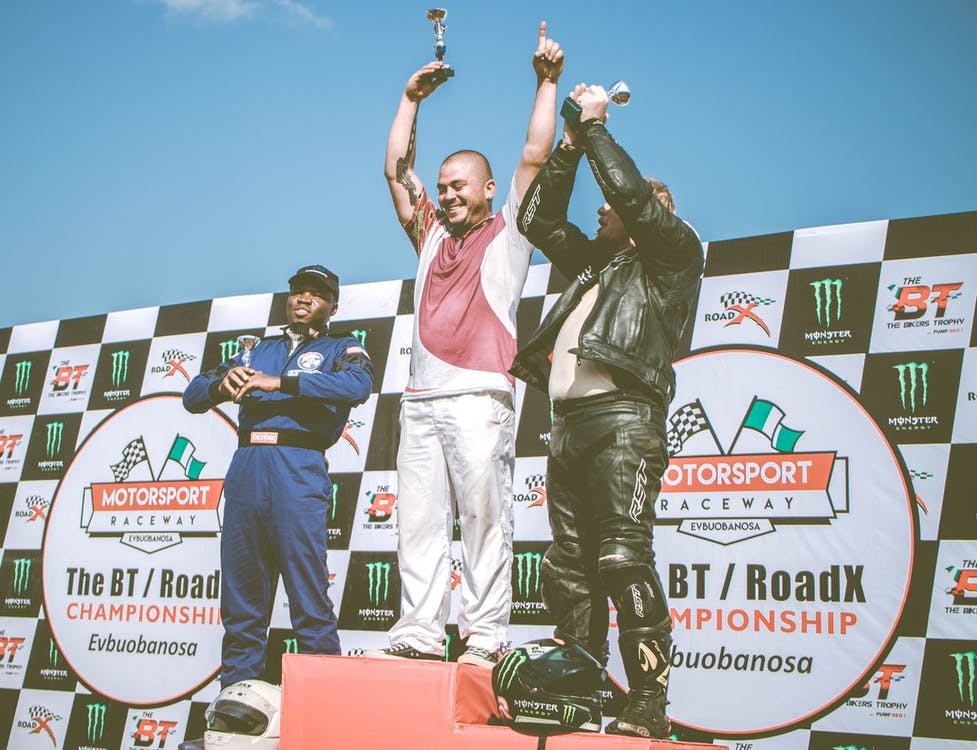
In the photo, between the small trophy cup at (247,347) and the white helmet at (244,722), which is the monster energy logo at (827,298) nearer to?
the small trophy cup at (247,347)

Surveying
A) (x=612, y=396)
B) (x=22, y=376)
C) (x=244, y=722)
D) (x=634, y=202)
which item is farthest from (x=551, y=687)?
(x=22, y=376)

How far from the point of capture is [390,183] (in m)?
2.90

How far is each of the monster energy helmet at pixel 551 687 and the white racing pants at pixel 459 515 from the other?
17.3 inches

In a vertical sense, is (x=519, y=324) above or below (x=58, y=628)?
above

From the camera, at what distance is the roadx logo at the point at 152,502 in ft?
14.5

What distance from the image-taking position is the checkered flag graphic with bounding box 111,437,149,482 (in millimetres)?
4652

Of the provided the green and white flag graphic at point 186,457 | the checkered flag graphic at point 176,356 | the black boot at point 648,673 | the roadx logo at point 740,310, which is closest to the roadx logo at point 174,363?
the checkered flag graphic at point 176,356

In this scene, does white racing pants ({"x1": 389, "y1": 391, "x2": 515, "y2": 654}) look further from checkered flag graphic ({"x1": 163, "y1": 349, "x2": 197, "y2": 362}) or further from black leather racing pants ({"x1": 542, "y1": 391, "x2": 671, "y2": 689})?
checkered flag graphic ({"x1": 163, "y1": 349, "x2": 197, "y2": 362})

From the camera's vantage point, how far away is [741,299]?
3451 mm

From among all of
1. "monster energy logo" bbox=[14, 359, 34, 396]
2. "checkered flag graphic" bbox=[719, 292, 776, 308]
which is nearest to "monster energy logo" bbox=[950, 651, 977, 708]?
"checkered flag graphic" bbox=[719, 292, 776, 308]

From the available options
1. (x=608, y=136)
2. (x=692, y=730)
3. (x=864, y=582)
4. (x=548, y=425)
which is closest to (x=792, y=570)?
(x=864, y=582)

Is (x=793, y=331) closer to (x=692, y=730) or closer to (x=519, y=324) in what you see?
(x=519, y=324)

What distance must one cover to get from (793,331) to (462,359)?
4.65 feet

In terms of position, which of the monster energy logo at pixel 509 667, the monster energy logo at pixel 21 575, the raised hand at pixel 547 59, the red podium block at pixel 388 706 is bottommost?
the monster energy logo at pixel 21 575
